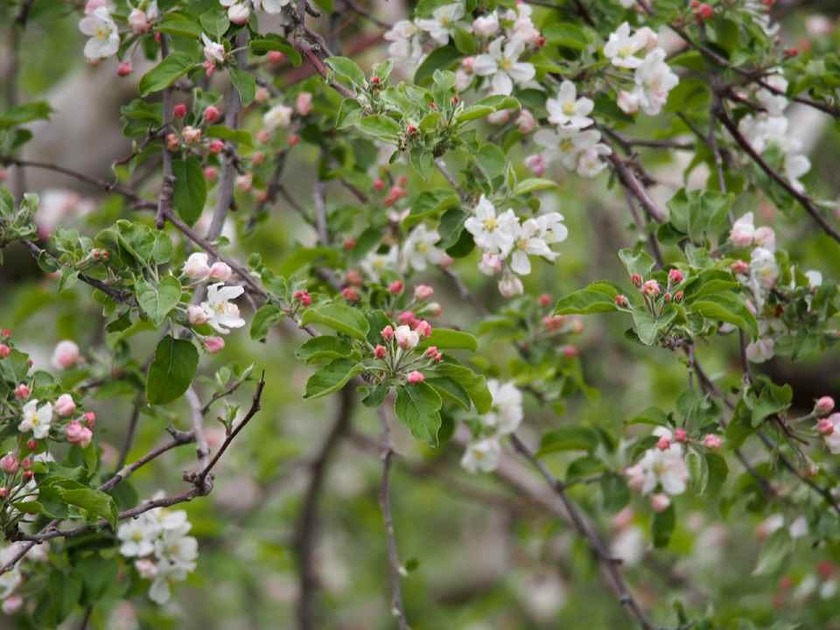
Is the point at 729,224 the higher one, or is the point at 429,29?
the point at 429,29

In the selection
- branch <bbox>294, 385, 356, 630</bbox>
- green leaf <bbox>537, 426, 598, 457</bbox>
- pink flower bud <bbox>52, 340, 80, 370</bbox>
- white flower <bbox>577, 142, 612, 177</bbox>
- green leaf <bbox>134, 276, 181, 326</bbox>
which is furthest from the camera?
branch <bbox>294, 385, 356, 630</bbox>

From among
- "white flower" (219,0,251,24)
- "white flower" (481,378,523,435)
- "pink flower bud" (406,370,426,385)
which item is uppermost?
"white flower" (219,0,251,24)

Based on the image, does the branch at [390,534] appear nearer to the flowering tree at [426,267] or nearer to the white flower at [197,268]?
the flowering tree at [426,267]

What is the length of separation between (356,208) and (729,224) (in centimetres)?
68

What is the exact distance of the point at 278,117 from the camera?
1904 mm

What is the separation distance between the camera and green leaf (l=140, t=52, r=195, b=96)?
1.52 meters

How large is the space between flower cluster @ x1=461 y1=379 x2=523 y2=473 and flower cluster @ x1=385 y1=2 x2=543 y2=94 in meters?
0.56

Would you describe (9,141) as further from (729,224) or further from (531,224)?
(729,224)

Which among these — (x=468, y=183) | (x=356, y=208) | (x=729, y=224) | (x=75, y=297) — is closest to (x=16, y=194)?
(x=75, y=297)

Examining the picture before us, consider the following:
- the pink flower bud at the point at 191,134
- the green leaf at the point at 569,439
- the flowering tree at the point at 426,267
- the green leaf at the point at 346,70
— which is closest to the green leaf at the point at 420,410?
the flowering tree at the point at 426,267

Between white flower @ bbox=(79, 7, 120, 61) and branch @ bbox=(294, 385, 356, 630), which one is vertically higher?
white flower @ bbox=(79, 7, 120, 61)

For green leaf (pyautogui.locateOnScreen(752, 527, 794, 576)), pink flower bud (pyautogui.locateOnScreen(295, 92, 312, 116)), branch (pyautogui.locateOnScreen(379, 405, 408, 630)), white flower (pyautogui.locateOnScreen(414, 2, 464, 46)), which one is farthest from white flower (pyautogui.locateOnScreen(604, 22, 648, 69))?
green leaf (pyautogui.locateOnScreen(752, 527, 794, 576))

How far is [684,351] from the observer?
5.14 feet

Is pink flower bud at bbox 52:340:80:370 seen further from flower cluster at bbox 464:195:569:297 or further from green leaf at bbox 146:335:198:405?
flower cluster at bbox 464:195:569:297
